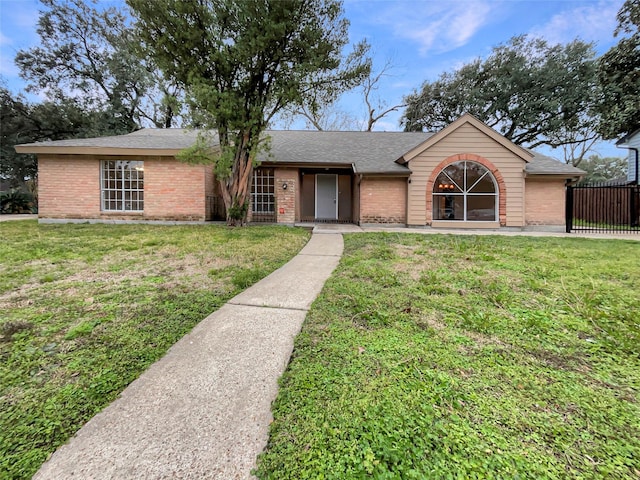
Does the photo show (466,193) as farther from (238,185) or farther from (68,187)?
(68,187)

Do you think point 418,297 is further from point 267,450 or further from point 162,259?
point 162,259

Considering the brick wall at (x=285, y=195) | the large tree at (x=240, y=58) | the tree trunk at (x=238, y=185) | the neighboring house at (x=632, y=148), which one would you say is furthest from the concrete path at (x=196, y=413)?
the neighboring house at (x=632, y=148)

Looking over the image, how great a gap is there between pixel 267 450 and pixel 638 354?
274 cm

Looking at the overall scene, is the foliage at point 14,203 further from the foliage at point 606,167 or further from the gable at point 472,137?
the foliage at point 606,167

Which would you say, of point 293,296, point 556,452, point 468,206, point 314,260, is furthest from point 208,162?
point 556,452

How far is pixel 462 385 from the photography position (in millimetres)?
1783

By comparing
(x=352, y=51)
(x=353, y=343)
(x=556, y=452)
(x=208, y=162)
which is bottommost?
(x=556, y=452)

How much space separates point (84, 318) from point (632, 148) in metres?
23.4

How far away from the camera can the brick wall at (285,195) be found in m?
11.7

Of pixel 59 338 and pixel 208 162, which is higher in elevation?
pixel 208 162

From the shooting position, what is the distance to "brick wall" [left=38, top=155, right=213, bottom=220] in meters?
10.9

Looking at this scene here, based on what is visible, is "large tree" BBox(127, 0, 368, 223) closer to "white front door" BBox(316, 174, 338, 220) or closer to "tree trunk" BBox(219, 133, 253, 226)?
"tree trunk" BBox(219, 133, 253, 226)

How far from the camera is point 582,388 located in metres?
1.76

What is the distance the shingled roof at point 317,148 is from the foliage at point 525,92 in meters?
10.5
